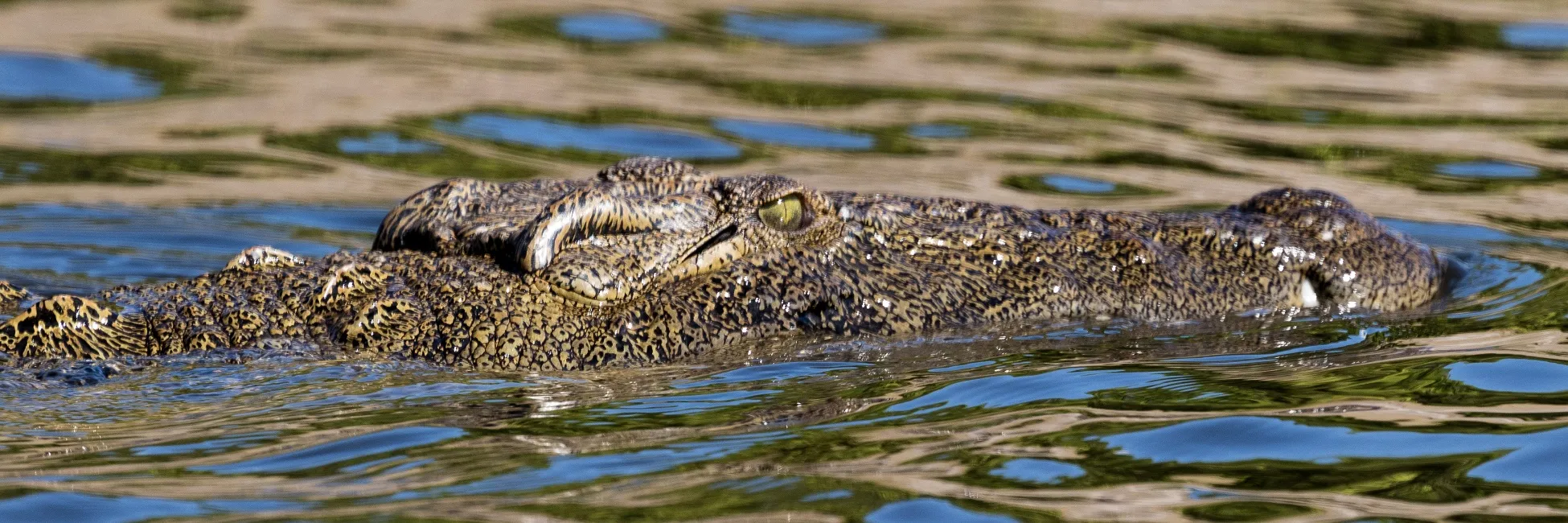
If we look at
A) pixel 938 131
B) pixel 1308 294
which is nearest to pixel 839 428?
pixel 1308 294

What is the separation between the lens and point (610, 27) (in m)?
14.2

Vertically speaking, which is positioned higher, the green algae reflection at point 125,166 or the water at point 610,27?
the water at point 610,27

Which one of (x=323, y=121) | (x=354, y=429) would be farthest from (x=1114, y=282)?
(x=323, y=121)

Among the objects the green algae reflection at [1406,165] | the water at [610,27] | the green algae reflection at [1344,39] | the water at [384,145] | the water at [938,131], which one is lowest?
the water at [384,145]

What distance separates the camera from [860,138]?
35.9 feet

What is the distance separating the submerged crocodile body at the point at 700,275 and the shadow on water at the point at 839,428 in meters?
0.11

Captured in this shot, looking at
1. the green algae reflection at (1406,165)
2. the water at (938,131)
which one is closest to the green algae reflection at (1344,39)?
the green algae reflection at (1406,165)

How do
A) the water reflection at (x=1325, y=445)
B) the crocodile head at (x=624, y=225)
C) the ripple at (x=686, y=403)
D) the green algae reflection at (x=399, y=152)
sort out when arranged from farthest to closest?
the green algae reflection at (x=399, y=152), the crocodile head at (x=624, y=225), the ripple at (x=686, y=403), the water reflection at (x=1325, y=445)

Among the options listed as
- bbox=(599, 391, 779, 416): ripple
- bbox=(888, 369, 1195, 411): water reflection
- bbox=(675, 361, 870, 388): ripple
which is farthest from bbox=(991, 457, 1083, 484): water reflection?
bbox=(675, 361, 870, 388): ripple

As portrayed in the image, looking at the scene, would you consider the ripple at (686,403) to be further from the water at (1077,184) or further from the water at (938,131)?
the water at (938,131)

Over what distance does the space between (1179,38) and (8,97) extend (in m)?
8.05

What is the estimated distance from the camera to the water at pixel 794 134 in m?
10.8

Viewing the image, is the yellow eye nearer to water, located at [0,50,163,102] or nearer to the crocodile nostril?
the crocodile nostril

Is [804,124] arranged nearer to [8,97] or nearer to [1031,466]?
[8,97]
